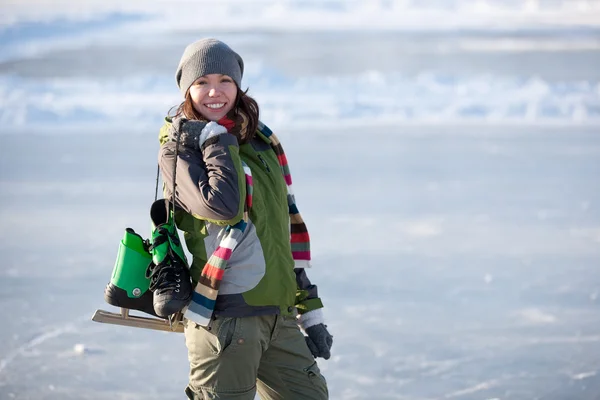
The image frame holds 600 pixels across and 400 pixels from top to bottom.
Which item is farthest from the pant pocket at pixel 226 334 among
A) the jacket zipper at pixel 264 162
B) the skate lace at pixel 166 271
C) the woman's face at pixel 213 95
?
the woman's face at pixel 213 95

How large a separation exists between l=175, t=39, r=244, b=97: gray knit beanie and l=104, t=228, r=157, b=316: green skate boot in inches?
15.3

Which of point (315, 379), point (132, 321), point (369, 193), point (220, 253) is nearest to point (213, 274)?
point (220, 253)

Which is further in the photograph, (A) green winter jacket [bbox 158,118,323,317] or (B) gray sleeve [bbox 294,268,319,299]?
(B) gray sleeve [bbox 294,268,319,299]

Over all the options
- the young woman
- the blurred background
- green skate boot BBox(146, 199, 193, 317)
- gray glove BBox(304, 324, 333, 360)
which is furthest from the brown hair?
the blurred background

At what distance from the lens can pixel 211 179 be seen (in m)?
1.97

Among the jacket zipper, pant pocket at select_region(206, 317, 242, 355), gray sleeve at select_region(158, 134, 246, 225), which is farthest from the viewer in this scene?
the jacket zipper

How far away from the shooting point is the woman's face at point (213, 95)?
83.6 inches

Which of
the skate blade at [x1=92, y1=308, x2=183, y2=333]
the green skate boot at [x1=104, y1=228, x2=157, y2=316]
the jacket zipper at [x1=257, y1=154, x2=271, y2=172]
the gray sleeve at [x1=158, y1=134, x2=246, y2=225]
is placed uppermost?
the jacket zipper at [x1=257, y1=154, x2=271, y2=172]

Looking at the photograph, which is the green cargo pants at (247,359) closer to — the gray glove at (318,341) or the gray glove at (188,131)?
the gray glove at (318,341)

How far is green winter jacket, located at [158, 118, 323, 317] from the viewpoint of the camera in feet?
6.46

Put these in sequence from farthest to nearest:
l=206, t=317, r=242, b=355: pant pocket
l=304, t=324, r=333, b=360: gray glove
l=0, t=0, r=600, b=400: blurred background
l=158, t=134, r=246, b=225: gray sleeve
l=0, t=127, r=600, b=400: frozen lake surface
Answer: l=0, t=0, r=600, b=400: blurred background
l=0, t=127, r=600, b=400: frozen lake surface
l=304, t=324, r=333, b=360: gray glove
l=206, t=317, r=242, b=355: pant pocket
l=158, t=134, r=246, b=225: gray sleeve

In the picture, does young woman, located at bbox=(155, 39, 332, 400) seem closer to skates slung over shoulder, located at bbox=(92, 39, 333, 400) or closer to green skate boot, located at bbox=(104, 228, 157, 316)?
skates slung over shoulder, located at bbox=(92, 39, 333, 400)

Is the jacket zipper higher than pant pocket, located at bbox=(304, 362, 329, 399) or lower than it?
higher

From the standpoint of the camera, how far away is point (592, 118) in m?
8.82
